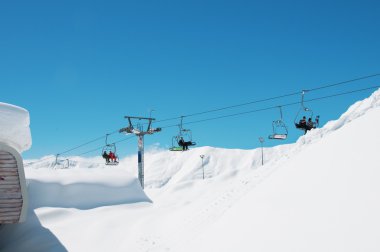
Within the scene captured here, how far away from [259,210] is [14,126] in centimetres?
964

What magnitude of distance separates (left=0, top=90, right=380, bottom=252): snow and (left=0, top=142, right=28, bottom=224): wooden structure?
1.55 metres

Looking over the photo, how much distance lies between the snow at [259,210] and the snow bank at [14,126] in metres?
3.91

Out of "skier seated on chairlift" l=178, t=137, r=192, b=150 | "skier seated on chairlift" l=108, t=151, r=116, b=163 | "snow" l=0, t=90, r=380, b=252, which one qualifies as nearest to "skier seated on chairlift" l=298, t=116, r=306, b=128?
"snow" l=0, t=90, r=380, b=252

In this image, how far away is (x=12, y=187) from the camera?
44.8ft

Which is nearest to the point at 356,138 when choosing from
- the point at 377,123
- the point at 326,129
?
the point at 377,123

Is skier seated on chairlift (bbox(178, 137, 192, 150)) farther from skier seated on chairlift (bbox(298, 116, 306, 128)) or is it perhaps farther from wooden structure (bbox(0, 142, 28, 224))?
wooden structure (bbox(0, 142, 28, 224))

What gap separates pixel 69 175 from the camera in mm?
21953

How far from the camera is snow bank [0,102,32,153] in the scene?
43.2ft

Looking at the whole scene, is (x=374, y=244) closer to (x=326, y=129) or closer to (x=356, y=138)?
(x=356, y=138)

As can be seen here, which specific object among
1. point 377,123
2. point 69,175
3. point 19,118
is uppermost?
point 19,118

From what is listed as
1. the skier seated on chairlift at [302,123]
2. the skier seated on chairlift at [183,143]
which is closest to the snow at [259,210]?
the skier seated on chairlift at [302,123]

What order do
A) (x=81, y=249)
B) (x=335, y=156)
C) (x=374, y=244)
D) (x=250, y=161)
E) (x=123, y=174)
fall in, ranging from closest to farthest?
(x=374, y=244), (x=335, y=156), (x=81, y=249), (x=123, y=174), (x=250, y=161)

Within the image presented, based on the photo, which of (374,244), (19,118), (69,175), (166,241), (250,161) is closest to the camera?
(374,244)

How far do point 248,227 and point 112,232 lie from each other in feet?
25.0
